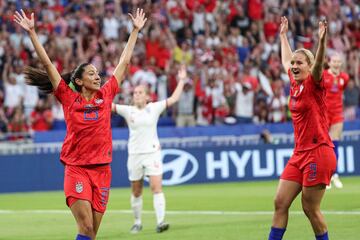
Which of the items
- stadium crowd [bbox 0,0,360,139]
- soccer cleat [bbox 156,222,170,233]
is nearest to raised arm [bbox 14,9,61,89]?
soccer cleat [bbox 156,222,170,233]

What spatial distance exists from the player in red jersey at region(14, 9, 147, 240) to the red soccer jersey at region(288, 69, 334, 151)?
2.03 metres

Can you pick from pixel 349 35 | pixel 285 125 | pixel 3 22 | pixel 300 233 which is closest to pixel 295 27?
pixel 349 35

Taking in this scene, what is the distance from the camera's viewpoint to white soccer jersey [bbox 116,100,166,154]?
1573 cm

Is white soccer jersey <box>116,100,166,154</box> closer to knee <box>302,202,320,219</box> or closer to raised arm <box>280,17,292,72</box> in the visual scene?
raised arm <box>280,17,292,72</box>

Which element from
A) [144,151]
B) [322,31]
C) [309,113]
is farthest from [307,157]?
[144,151]

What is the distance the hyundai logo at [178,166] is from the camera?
966 inches

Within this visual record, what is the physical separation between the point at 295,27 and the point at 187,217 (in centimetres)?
1529

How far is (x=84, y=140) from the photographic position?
10.6 meters

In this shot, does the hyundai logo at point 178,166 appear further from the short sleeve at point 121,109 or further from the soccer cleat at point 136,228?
the soccer cleat at point 136,228

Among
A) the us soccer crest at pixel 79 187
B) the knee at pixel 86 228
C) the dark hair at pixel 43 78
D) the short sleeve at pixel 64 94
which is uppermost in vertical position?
the dark hair at pixel 43 78

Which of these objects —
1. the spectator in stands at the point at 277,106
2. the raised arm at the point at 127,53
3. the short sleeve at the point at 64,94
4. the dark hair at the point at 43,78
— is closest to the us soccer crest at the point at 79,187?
the short sleeve at the point at 64,94

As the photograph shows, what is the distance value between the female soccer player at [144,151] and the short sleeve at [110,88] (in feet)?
14.7

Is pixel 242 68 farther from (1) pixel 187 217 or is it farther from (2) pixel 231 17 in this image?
(1) pixel 187 217

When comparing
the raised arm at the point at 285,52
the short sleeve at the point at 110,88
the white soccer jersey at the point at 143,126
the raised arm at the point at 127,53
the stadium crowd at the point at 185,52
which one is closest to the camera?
the short sleeve at the point at 110,88
